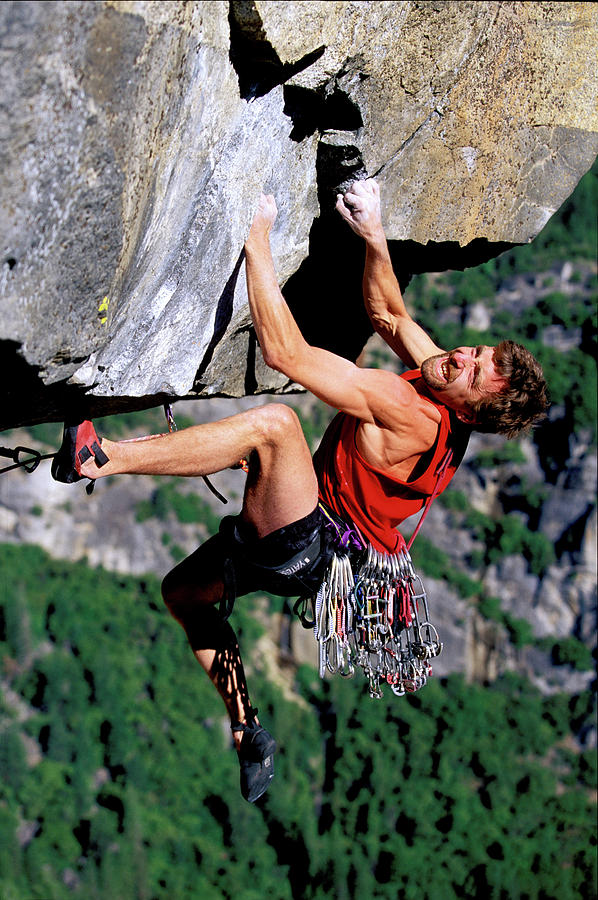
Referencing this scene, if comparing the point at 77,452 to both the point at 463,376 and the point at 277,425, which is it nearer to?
the point at 277,425

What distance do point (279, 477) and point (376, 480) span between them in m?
0.46

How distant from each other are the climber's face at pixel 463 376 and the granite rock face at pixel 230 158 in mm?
730

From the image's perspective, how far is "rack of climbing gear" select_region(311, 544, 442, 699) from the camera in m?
3.97

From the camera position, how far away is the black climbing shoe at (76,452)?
3.25m

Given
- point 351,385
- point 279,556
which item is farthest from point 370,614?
point 351,385

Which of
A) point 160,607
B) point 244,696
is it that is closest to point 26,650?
point 160,607

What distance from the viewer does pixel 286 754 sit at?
24547 millimetres

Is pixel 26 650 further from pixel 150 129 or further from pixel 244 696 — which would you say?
pixel 150 129

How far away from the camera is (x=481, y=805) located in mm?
24312

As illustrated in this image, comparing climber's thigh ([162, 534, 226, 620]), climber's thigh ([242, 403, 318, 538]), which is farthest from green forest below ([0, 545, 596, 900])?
climber's thigh ([242, 403, 318, 538])

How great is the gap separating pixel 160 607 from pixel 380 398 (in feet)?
73.3

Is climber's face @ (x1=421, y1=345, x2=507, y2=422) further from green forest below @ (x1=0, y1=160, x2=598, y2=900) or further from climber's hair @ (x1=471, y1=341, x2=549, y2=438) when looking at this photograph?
green forest below @ (x1=0, y1=160, x2=598, y2=900)

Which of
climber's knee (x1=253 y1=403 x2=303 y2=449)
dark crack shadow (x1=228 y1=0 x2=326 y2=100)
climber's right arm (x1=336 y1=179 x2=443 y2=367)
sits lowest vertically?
climber's knee (x1=253 y1=403 x2=303 y2=449)

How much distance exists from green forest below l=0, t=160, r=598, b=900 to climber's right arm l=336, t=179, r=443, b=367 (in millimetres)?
Result: 19446
